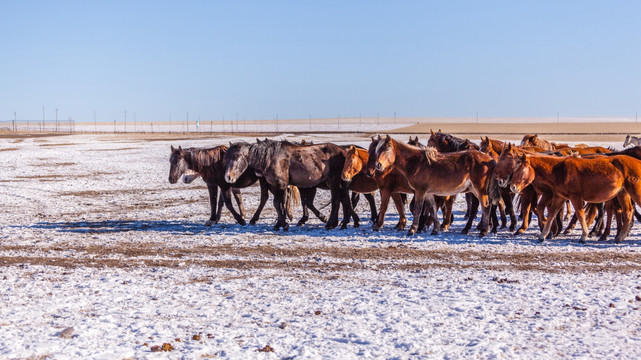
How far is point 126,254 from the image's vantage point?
10.8m

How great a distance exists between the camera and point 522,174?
37.9 feet

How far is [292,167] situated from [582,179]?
567 centimetres

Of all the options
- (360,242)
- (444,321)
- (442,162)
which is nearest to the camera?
(444,321)

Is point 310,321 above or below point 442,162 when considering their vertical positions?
below

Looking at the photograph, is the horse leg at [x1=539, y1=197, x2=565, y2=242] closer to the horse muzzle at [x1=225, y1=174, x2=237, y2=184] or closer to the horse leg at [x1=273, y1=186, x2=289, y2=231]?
the horse leg at [x1=273, y1=186, x2=289, y2=231]

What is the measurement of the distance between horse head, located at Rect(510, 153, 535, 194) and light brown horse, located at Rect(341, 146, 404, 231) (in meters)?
2.36

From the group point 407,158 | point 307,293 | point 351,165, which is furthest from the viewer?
point 351,165

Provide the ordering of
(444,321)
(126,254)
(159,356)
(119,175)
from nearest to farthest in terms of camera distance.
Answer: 1. (159,356)
2. (444,321)
3. (126,254)
4. (119,175)

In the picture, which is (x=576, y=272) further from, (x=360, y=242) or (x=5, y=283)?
(x=5, y=283)

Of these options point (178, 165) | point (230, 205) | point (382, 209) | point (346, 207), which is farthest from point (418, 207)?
point (178, 165)

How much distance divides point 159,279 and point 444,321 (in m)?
4.00

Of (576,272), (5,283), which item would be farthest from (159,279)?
(576,272)

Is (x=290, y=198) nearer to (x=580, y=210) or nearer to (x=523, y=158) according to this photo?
(x=523, y=158)

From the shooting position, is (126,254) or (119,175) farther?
(119,175)
